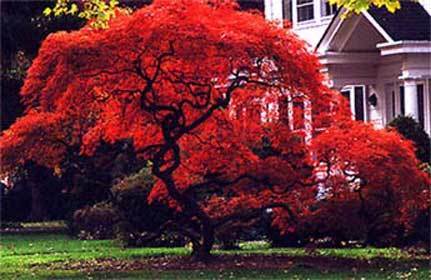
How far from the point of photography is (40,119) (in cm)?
1889

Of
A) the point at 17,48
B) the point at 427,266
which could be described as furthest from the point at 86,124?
the point at 17,48

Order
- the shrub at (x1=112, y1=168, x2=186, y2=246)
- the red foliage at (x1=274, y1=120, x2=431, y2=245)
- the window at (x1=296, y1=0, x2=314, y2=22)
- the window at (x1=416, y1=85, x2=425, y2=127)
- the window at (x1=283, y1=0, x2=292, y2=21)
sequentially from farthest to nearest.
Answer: the window at (x1=283, y1=0, x2=292, y2=21)
the window at (x1=296, y1=0, x2=314, y2=22)
the window at (x1=416, y1=85, x2=425, y2=127)
the shrub at (x1=112, y1=168, x2=186, y2=246)
the red foliage at (x1=274, y1=120, x2=431, y2=245)

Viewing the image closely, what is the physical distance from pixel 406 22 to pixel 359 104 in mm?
4354

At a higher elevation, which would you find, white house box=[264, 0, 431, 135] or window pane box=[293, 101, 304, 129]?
white house box=[264, 0, 431, 135]

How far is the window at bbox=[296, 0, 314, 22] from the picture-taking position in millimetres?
30250

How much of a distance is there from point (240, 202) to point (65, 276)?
13.2 feet

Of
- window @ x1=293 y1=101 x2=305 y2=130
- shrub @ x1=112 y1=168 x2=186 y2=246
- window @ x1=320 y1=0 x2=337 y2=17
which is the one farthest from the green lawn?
window @ x1=320 y1=0 x2=337 y2=17

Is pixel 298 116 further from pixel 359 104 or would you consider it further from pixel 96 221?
pixel 359 104

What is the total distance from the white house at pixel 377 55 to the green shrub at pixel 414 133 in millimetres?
1985

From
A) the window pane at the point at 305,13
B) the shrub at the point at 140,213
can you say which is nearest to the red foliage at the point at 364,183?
the shrub at the point at 140,213

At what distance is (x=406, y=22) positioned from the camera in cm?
2556

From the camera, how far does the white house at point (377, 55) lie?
82.0 ft

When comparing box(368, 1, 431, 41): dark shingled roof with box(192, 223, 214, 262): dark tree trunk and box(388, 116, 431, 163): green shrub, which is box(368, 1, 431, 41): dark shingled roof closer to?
box(388, 116, 431, 163): green shrub

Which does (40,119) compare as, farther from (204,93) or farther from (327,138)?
(327,138)
